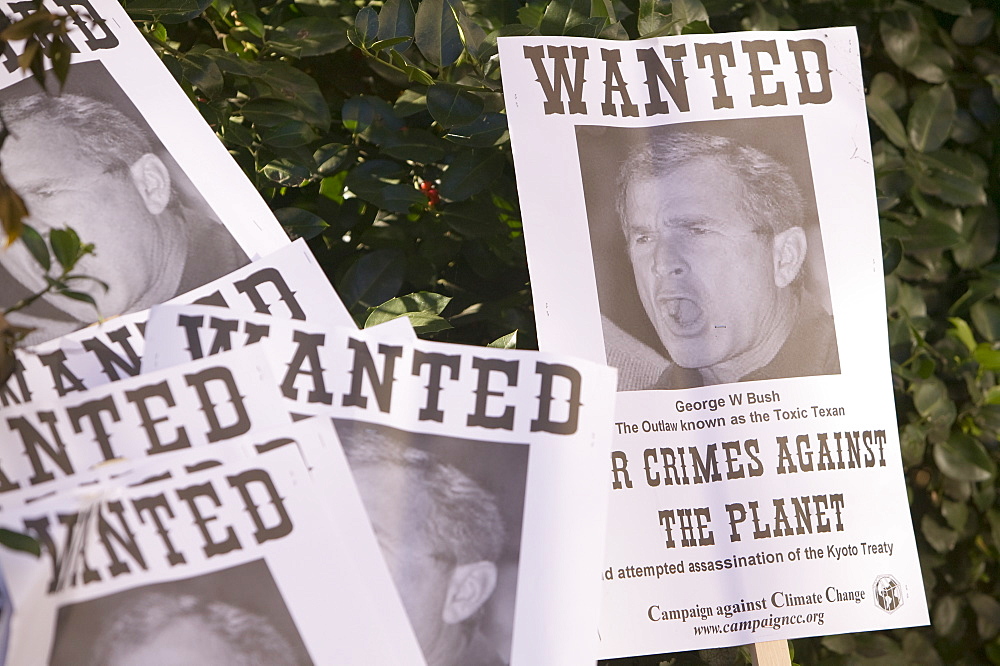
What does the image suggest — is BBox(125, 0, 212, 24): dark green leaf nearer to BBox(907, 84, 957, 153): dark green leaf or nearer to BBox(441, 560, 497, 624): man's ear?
BBox(441, 560, 497, 624): man's ear

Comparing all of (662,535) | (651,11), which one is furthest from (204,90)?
(662,535)

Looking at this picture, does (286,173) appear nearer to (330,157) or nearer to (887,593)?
(330,157)

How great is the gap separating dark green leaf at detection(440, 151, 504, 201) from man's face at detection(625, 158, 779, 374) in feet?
0.67

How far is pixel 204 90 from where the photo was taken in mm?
897

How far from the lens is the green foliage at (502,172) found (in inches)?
35.6

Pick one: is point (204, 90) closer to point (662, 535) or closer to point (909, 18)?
point (662, 535)

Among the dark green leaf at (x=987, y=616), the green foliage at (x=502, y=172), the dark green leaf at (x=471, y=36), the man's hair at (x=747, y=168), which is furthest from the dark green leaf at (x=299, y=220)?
the dark green leaf at (x=987, y=616)

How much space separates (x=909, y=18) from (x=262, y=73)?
3.43ft

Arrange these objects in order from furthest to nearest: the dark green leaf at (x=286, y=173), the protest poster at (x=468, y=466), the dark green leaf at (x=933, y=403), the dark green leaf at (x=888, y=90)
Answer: the dark green leaf at (x=888, y=90)
the dark green leaf at (x=933, y=403)
the dark green leaf at (x=286, y=173)
the protest poster at (x=468, y=466)

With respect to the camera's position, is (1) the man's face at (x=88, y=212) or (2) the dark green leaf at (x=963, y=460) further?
(2) the dark green leaf at (x=963, y=460)

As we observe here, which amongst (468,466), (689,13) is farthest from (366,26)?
(468,466)

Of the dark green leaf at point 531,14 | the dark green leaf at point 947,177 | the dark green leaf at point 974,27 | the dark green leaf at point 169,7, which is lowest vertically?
the dark green leaf at point 169,7

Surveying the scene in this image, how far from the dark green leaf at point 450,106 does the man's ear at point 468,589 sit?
0.46 meters

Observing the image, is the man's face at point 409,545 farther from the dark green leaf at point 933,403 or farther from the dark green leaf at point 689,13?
the dark green leaf at point 933,403
